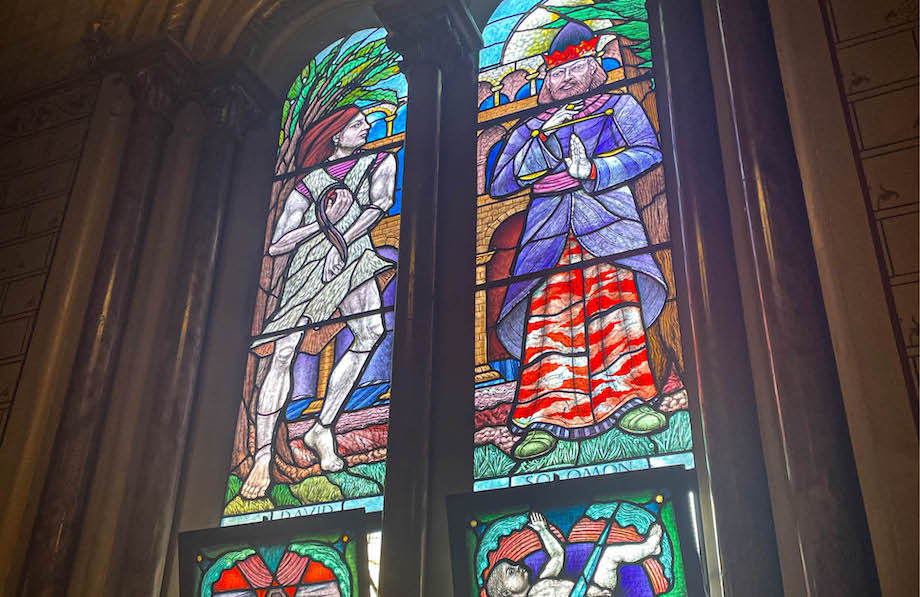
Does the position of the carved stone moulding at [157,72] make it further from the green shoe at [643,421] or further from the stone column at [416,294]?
the green shoe at [643,421]

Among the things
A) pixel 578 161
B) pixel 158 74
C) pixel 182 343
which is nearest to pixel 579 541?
pixel 578 161

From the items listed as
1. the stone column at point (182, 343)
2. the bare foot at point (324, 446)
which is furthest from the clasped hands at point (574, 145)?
the stone column at point (182, 343)

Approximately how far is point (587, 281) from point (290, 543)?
4.44ft

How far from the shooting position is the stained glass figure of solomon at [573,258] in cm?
318

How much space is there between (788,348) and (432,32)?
7.83ft

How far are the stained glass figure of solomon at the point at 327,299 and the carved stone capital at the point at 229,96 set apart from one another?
202 millimetres

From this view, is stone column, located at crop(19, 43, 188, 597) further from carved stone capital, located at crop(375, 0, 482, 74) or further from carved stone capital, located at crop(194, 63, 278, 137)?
carved stone capital, located at crop(375, 0, 482, 74)

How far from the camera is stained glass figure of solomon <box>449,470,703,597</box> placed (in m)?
2.70

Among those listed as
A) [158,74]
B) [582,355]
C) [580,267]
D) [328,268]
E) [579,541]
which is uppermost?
[158,74]

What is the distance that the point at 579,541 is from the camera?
9.34ft

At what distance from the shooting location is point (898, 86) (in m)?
2.65

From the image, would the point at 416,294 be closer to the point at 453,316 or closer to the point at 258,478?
the point at 453,316

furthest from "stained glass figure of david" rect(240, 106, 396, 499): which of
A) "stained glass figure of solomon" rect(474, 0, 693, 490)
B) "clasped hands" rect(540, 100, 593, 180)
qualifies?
"clasped hands" rect(540, 100, 593, 180)

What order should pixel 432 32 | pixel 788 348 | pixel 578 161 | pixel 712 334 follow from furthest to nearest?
pixel 432 32
pixel 578 161
pixel 712 334
pixel 788 348
